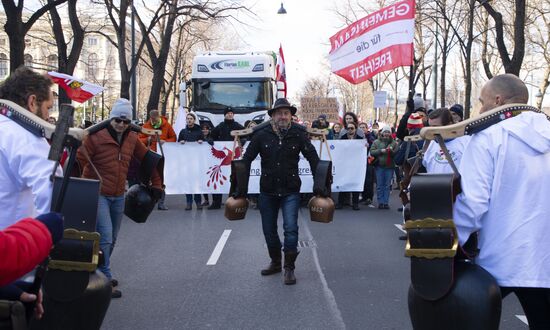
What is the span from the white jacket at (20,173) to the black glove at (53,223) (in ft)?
1.07

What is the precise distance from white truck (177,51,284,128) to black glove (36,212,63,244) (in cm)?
1730

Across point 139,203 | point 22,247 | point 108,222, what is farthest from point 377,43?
point 22,247

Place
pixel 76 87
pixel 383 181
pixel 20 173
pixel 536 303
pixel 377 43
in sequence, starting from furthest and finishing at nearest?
pixel 377 43
pixel 383 181
pixel 76 87
pixel 536 303
pixel 20 173

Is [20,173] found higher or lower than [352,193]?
higher

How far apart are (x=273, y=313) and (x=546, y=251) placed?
3.19 m

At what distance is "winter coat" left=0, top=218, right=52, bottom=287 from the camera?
2.32 metres

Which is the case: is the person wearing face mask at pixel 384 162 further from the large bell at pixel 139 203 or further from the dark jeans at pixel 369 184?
the large bell at pixel 139 203

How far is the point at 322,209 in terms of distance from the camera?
6.86 metres

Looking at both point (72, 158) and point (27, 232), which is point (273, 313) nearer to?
point (72, 158)

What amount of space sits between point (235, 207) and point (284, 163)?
684 mm

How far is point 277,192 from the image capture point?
7.10 metres

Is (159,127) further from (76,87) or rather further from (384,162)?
(384,162)

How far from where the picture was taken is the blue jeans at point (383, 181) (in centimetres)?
1377

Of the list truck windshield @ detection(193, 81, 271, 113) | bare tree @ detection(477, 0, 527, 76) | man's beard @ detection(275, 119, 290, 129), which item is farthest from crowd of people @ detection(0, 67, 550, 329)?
truck windshield @ detection(193, 81, 271, 113)
